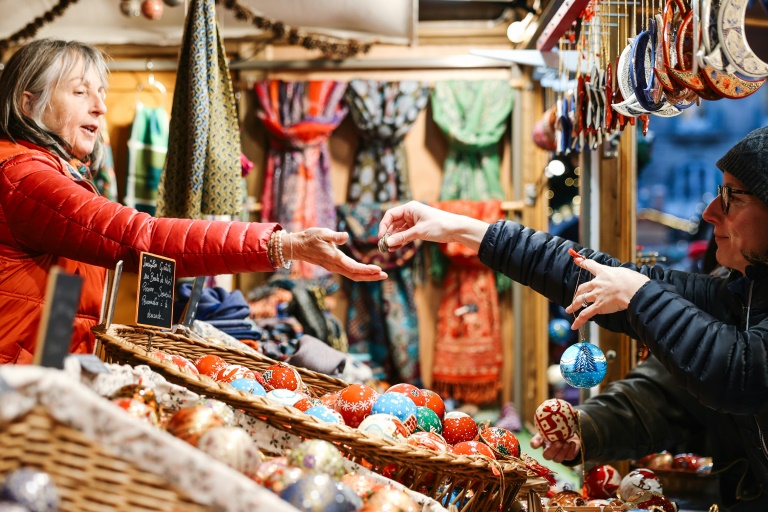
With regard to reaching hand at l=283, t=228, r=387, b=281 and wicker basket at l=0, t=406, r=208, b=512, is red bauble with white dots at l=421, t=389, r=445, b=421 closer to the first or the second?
reaching hand at l=283, t=228, r=387, b=281

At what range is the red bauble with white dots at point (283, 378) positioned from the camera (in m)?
2.03

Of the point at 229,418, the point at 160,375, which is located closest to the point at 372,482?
the point at 229,418

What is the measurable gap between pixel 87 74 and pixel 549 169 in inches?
124

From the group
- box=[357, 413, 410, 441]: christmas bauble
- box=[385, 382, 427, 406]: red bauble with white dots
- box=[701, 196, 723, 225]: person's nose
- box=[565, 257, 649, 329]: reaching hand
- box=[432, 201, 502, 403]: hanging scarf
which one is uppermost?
box=[701, 196, 723, 225]: person's nose

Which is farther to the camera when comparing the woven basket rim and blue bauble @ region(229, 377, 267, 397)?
blue bauble @ region(229, 377, 267, 397)

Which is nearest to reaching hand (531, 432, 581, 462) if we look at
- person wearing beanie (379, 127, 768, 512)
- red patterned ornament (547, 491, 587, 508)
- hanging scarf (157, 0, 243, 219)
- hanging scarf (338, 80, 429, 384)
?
person wearing beanie (379, 127, 768, 512)

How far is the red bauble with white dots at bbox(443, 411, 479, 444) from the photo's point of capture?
193cm

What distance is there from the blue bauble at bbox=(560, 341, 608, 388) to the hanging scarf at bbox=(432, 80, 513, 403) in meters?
3.01

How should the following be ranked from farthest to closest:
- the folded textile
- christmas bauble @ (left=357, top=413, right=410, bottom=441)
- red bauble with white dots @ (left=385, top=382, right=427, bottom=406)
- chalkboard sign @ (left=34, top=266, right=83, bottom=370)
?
the folded textile, red bauble with white dots @ (left=385, top=382, right=427, bottom=406), christmas bauble @ (left=357, top=413, right=410, bottom=441), chalkboard sign @ (left=34, top=266, right=83, bottom=370)

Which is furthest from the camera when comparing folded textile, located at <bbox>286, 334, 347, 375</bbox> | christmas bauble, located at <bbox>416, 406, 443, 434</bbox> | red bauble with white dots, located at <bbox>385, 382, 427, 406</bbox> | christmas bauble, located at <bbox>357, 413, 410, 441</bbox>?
folded textile, located at <bbox>286, 334, 347, 375</bbox>

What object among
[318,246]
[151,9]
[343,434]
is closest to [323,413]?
[343,434]

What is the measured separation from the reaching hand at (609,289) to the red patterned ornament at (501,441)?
1.15ft

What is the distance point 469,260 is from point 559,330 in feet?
→ 2.48

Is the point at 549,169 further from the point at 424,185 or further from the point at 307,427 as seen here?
the point at 307,427
